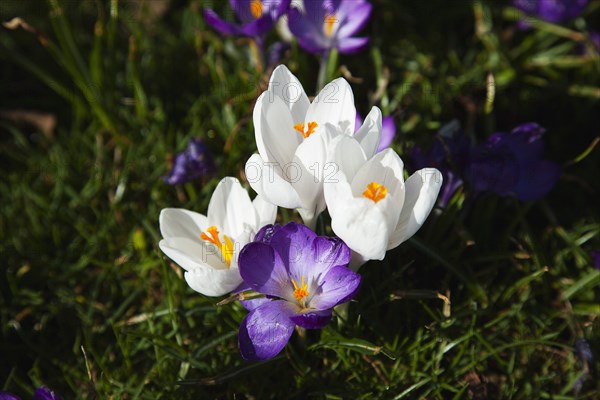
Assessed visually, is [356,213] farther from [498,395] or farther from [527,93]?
[527,93]

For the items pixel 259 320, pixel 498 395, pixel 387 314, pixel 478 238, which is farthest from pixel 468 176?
pixel 259 320

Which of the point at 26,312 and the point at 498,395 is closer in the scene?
the point at 498,395

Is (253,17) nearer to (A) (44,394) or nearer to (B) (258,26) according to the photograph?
(B) (258,26)

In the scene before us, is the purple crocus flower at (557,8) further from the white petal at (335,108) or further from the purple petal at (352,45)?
the white petal at (335,108)

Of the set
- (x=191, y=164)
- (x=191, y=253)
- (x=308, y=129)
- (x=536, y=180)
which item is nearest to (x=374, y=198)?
(x=308, y=129)

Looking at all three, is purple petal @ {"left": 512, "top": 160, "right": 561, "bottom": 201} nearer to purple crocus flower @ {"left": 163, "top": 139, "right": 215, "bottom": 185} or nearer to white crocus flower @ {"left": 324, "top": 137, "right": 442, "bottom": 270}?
white crocus flower @ {"left": 324, "top": 137, "right": 442, "bottom": 270}

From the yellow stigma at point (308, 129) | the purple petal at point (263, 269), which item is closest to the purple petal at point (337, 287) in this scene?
the purple petal at point (263, 269)

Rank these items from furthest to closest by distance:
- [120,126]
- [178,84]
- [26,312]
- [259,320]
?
[178,84] → [120,126] → [26,312] → [259,320]
